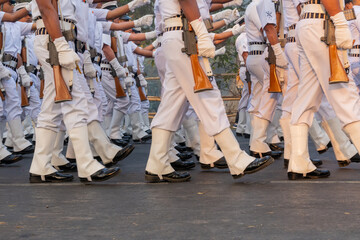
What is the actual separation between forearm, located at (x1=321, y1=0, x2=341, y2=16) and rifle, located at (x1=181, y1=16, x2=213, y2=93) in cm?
105

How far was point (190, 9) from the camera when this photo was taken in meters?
6.40

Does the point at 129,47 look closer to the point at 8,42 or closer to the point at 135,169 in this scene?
the point at 8,42

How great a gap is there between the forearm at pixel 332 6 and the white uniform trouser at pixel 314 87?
18cm

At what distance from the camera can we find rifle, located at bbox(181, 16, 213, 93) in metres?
6.31

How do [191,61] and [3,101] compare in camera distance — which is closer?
[191,61]

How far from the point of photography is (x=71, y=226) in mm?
4609

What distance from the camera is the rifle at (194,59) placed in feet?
20.7

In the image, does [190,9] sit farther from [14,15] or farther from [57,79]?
[14,15]

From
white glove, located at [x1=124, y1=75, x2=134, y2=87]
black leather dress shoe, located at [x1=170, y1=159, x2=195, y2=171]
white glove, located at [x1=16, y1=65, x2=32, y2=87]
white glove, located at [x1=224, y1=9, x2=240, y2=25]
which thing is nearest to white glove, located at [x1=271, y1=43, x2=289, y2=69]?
black leather dress shoe, located at [x1=170, y1=159, x2=195, y2=171]

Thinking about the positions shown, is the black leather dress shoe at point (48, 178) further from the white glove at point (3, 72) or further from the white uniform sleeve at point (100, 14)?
the white uniform sleeve at point (100, 14)

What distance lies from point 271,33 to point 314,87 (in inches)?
79.8

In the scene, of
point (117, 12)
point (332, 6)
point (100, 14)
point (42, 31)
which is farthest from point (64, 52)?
point (117, 12)

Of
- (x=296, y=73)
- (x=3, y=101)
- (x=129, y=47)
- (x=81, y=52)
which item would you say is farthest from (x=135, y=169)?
(x=129, y=47)

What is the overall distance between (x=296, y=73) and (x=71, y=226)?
3586 mm
